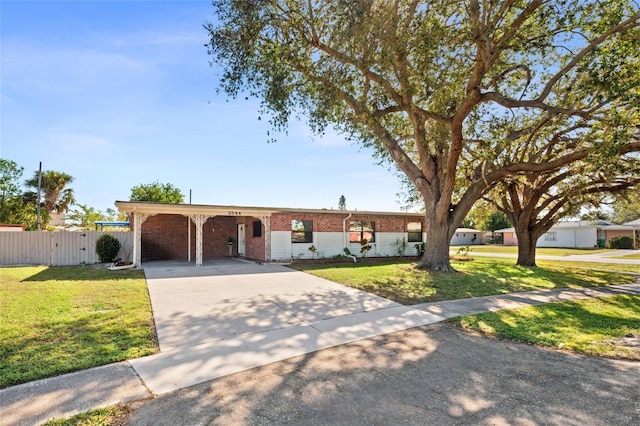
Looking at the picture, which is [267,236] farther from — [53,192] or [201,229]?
[53,192]

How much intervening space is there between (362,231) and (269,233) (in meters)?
5.33

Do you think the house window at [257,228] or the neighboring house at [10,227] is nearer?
the house window at [257,228]

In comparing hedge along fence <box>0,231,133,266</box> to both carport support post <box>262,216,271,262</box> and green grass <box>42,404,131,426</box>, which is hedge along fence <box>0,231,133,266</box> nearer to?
carport support post <box>262,216,271,262</box>

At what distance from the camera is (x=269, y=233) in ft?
52.0

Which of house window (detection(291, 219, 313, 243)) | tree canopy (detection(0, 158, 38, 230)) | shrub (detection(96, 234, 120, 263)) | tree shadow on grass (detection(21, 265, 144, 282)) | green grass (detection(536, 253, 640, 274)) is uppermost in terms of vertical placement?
tree canopy (detection(0, 158, 38, 230))

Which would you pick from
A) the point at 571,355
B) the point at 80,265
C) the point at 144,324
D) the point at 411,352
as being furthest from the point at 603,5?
the point at 80,265

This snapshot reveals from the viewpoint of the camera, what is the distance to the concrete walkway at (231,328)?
3268 mm

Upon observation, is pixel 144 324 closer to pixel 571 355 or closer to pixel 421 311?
pixel 421 311

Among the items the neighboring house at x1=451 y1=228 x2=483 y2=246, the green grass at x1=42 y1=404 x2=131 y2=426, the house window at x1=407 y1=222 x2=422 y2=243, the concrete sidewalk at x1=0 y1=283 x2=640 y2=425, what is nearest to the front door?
the house window at x1=407 y1=222 x2=422 y2=243

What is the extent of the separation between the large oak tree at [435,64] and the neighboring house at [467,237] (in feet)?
114

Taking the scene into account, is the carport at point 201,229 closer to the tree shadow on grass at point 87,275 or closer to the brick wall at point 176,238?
the brick wall at point 176,238

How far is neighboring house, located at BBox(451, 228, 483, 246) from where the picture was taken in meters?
46.0

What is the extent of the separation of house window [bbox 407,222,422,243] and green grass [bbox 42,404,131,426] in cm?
1814

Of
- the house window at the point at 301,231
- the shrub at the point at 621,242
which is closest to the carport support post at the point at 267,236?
the house window at the point at 301,231
